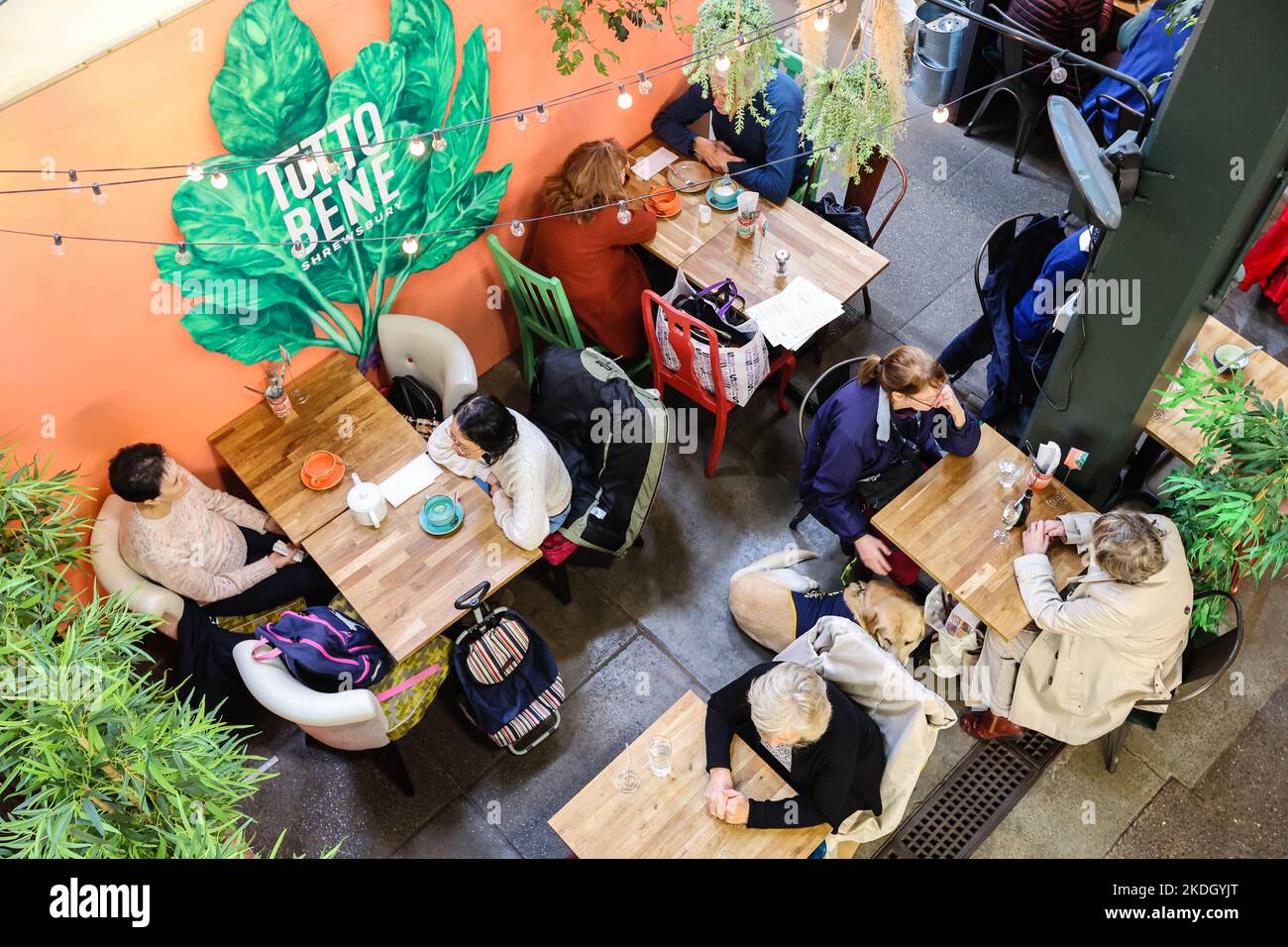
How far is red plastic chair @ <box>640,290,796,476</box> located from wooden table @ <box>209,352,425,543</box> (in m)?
1.31

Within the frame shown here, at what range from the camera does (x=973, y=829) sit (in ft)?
15.4

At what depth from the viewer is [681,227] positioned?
5.70 metres

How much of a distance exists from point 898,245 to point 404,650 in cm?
408

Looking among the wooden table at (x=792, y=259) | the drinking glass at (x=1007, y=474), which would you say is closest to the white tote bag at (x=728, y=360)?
the wooden table at (x=792, y=259)

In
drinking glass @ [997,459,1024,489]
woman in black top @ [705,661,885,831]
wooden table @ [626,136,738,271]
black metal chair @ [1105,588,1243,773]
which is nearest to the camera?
woman in black top @ [705,661,885,831]

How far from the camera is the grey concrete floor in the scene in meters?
4.71

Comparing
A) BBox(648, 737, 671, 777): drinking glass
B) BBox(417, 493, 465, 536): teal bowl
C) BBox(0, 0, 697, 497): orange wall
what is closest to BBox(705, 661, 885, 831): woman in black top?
BBox(648, 737, 671, 777): drinking glass

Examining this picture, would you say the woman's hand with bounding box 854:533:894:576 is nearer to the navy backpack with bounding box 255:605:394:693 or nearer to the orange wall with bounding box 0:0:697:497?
the navy backpack with bounding box 255:605:394:693

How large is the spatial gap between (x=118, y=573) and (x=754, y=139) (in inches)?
151

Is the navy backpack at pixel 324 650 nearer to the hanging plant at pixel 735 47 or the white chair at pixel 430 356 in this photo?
the white chair at pixel 430 356

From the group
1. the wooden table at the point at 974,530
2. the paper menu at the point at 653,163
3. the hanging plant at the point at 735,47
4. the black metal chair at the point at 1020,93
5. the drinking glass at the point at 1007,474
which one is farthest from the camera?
the black metal chair at the point at 1020,93

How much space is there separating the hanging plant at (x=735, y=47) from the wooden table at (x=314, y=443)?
2.13 metres

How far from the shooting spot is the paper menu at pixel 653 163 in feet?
19.4
